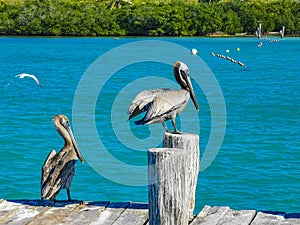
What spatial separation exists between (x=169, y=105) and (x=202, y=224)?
1.14 metres

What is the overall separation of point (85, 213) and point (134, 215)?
461mm

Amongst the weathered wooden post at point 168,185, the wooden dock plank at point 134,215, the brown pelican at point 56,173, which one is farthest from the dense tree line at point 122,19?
the weathered wooden post at point 168,185

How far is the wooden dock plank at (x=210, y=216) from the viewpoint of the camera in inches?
246

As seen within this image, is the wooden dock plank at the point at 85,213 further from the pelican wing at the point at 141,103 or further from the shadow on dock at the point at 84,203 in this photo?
the pelican wing at the point at 141,103

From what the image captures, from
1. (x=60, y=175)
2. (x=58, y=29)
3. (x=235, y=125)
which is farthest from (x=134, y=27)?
(x=60, y=175)

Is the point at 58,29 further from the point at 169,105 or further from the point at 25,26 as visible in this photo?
the point at 169,105

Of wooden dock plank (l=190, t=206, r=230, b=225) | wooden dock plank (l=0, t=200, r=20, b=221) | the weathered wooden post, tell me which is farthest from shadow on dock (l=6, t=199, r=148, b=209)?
the weathered wooden post

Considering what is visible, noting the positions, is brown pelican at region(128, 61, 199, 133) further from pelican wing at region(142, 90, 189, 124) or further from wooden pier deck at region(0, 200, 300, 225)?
wooden pier deck at region(0, 200, 300, 225)

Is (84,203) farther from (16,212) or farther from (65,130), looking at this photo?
(65,130)

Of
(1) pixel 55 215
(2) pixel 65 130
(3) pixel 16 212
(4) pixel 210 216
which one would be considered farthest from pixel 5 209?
(4) pixel 210 216

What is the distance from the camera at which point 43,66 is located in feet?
143

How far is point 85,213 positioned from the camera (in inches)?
251

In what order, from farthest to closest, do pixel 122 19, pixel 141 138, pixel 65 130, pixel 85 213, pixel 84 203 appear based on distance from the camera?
pixel 122 19 → pixel 141 138 → pixel 65 130 → pixel 84 203 → pixel 85 213

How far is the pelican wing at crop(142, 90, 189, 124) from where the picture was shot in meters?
6.33
